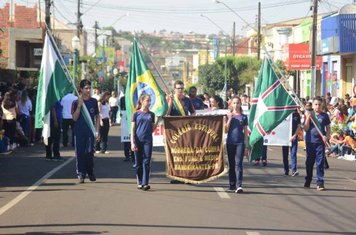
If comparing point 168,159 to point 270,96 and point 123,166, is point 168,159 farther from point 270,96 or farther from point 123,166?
point 123,166

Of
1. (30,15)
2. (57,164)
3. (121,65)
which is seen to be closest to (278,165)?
(57,164)

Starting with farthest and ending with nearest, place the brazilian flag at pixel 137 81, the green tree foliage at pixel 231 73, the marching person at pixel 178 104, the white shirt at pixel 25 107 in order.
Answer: the green tree foliage at pixel 231 73
the white shirt at pixel 25 107
the brazilian flag at pixel 137 81
the marching person at pixel 178 104

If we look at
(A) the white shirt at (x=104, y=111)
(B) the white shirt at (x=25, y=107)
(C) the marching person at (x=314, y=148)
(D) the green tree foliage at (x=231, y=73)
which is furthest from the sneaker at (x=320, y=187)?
(D) the green tree foliage at (x=231, y=73)

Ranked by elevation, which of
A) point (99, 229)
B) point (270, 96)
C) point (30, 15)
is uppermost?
point (30, 15)

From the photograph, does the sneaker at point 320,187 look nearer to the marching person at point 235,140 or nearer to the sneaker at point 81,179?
the marching person at point 235,140

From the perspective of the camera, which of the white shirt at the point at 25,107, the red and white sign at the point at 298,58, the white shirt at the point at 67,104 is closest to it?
the white shirt at the point at 67,104

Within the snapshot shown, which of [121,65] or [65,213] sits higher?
[121,65]

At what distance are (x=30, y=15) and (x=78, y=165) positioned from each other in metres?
47.6

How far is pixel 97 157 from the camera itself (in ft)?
73.2

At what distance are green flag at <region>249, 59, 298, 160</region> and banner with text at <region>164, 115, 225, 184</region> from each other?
147 centimetres

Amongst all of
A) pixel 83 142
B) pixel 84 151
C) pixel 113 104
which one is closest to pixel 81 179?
pixel 84 151

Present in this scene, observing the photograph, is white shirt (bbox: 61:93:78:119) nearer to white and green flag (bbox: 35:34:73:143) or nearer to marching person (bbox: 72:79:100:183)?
white and green flag (bbox: 35:34:73:143)

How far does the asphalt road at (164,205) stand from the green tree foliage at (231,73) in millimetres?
55375

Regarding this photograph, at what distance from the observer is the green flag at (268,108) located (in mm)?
16641
